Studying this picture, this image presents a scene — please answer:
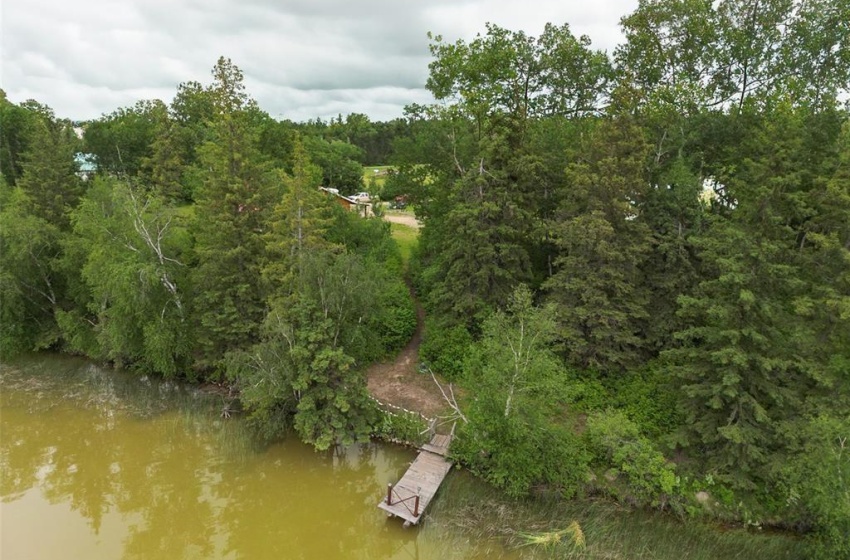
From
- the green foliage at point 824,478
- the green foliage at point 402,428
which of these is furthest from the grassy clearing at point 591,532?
the green foliage at point 402,428

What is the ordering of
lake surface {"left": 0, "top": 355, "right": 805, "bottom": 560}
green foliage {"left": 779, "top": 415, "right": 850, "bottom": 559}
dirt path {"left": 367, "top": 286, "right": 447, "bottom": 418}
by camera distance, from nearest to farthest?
green foliage {"left": 779, "top": 415, "right": 850, "bottom": 559} < lake surface {"left": 0, "top": 355, "right": 805, "bottom": 560} < dirt path {"left": 367, "top": 286, "right": 447, "bottom": 418}

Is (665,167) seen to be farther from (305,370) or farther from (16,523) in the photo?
(16,523)

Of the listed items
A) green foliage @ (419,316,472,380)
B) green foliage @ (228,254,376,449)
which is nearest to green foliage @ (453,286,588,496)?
green foliage @ (228,254,376,449)

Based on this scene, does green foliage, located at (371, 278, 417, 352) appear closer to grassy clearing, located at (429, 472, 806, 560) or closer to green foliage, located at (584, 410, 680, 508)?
grassy clearing, located at (429, 472, 806, 560)

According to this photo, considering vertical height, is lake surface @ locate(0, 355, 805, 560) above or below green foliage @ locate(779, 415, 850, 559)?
below

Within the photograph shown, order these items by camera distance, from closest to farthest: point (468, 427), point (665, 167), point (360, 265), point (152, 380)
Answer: point (468, 427), point (360, 265), point (665, 167), point (152, 380)

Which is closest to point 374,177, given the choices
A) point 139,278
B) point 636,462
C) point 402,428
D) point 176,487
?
point 139,278

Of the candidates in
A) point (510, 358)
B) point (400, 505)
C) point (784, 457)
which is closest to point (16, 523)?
point (400, 505)
